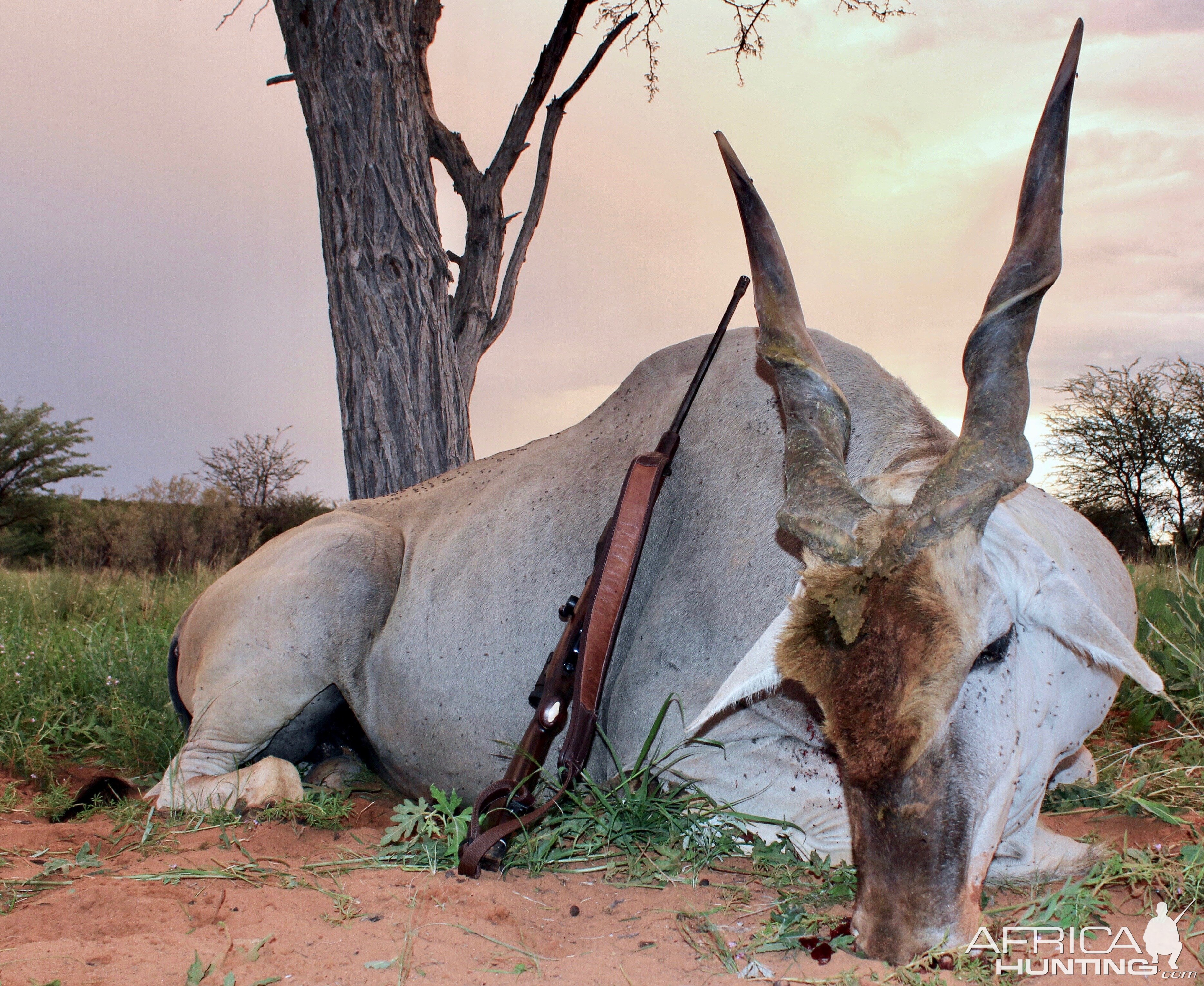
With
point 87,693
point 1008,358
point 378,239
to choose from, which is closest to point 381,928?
point 1008,358

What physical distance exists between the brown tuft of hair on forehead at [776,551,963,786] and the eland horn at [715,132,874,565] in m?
0.13

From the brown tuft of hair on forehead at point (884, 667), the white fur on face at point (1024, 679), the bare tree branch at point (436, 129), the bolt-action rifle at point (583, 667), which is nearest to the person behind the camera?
the brown tuft of hair on forehead at point (884, 667)

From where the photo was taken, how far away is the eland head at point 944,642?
197cm

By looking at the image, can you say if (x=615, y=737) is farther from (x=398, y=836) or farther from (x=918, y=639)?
(x=918, y=639)

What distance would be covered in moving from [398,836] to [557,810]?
1.73 ft

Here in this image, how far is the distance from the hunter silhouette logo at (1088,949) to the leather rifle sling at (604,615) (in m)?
1.33

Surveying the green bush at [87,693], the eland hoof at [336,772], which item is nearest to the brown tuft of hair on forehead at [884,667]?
the eland hoof at [336,772]

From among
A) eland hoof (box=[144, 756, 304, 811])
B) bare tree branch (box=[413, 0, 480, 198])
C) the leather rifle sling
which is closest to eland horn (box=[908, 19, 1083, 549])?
the leather rifle sling

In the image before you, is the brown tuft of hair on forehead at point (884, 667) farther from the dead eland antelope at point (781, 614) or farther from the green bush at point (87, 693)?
the green bush at point (87, 693)

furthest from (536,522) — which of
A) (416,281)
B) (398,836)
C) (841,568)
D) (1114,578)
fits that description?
(416,281)

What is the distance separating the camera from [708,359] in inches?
138

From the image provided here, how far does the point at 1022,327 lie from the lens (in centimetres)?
234

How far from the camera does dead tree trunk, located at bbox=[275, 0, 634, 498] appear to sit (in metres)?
6.18

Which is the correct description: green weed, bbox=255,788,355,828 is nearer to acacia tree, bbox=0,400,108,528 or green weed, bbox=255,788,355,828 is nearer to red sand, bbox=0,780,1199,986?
red sand, bbox=0,780,1199,986
